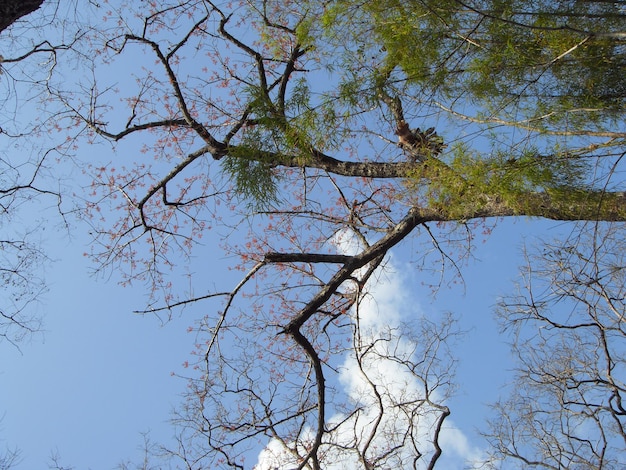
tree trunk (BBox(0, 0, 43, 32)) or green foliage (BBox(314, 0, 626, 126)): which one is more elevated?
green foliage (BBox(314, 0, 626, 126))

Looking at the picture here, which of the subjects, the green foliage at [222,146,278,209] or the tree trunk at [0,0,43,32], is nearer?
the tree trunk at [0,0,43,32]

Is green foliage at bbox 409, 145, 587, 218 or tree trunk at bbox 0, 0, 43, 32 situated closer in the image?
tree trunk at bbox 0, 0, 43, 32

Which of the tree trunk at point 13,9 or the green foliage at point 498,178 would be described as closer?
the tree trunk at point 13,9

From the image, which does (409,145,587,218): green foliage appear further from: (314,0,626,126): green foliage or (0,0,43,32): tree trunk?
(0,0,43,32): tree trunk

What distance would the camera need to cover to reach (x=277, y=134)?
3963 mm

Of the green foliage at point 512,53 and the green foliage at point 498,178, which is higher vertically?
the green foliage at point 512,53

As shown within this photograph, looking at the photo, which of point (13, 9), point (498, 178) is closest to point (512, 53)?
point (498, 178)

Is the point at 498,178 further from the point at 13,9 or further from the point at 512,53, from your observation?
the point at 13,9

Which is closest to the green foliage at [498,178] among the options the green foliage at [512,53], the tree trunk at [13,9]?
the green foliage at [512,53]

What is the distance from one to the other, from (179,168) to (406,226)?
7.11 ft

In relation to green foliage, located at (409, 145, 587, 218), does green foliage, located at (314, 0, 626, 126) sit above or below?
above

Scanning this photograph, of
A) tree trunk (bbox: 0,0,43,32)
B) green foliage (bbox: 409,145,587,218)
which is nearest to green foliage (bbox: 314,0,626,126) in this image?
green foliage (bbox: 409,145,587,218)

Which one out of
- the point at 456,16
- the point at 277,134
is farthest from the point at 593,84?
the point at 277,134

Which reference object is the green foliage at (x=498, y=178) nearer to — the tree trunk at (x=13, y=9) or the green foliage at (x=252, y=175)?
the green foliage at (x=252, y=175)
